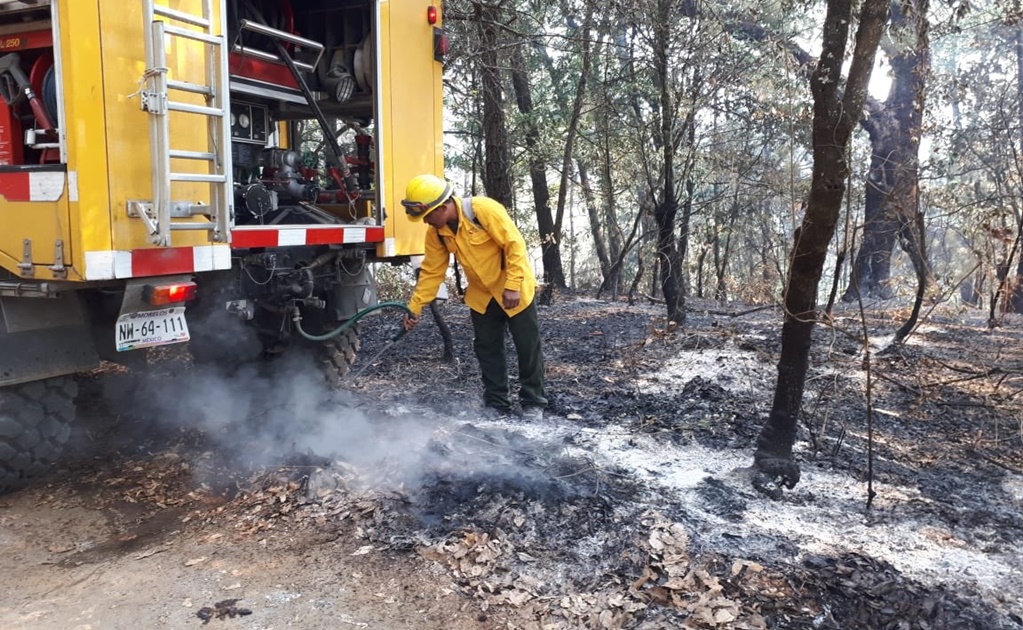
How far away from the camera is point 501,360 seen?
18.4 feet

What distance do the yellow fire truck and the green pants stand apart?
0.80 meters

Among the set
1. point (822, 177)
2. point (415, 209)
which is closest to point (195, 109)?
point (415, 209)

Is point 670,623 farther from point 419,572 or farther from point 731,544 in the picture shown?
point 419,572

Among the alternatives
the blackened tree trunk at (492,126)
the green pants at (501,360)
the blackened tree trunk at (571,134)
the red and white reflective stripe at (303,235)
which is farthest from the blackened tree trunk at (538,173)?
the red and white reflective stripe at (303,235)

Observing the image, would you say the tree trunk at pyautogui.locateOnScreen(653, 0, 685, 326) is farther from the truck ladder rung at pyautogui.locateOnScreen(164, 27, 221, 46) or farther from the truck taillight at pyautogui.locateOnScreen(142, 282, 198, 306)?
the truck taillight at pyautogui.locateOnScreen(142, 282, 198, 306)

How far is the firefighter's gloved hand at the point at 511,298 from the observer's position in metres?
5.18

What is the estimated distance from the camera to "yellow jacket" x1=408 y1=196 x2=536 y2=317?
5125 millimetres

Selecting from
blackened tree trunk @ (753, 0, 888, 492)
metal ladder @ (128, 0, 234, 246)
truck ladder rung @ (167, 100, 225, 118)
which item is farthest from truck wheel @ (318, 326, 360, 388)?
blackened tree trunk @ (753, 0, 888, 492)

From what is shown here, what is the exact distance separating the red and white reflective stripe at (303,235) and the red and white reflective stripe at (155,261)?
20cm

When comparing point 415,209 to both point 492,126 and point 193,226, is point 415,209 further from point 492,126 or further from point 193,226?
point 492,126

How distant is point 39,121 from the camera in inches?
152

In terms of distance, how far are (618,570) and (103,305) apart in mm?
3334

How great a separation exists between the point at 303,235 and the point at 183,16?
4.75 feet

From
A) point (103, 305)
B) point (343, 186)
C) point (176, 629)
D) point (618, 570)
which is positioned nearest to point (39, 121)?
point (103, 305)
